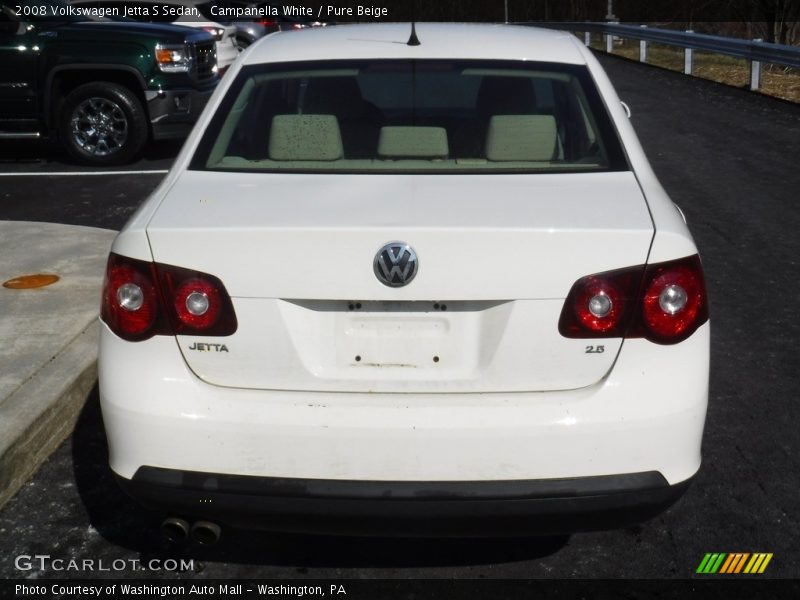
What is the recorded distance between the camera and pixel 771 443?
14.9 ft

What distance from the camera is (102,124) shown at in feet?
39.1

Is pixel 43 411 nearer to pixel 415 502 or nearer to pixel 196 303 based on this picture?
pixel 196 303

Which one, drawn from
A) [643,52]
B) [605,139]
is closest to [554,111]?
[605,139]

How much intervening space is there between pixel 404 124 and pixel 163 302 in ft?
4.95

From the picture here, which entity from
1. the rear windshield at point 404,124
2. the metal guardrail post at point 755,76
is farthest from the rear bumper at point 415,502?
the metal guardrail post at point 755,76

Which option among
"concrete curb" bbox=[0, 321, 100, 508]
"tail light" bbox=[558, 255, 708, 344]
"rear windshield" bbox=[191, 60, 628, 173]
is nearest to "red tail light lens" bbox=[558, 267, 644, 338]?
"tail light" bbox=[558, 255, 708, 344]

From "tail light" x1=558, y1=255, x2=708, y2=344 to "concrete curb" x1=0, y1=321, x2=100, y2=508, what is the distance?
89.0 inches

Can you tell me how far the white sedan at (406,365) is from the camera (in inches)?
116

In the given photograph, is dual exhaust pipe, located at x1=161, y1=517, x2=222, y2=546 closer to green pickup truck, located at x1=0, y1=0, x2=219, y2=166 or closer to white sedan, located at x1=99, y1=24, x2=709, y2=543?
white sedan, located at x1=99, y1=24, x2=709, y2=543

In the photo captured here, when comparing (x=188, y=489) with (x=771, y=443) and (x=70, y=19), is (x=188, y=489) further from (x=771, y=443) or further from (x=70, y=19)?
(x=70, y=19)

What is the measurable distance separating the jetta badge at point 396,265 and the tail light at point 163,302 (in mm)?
424

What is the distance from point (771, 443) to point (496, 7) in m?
55.4

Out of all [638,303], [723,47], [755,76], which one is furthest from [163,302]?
[723,47]

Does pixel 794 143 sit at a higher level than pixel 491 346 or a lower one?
lower
